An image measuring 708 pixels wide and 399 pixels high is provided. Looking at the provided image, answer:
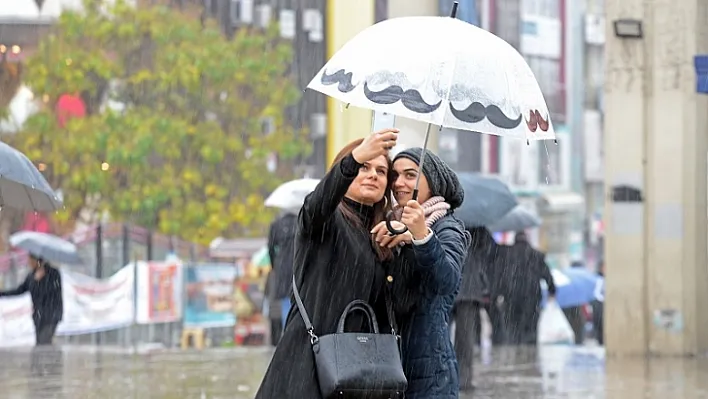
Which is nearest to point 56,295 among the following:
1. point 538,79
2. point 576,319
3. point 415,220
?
point 576,319

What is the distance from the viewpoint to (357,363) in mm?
5699

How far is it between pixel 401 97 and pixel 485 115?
15.3 inches

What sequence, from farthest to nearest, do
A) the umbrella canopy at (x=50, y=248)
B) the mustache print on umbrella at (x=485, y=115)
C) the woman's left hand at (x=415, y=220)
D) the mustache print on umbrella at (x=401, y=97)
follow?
the umbrella canopy at (x=50, y=248)
the mustache print on umbrella at (x=485, y=115)
the mustache print on umbrella at (x=401, y=97)
the woman's left hand at (x=415, y=220)

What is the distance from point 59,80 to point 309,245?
3530 cm

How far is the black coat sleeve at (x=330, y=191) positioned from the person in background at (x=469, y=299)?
24.1ft

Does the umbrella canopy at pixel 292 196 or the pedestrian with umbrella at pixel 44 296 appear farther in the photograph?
the pedestrian with umbrella at pixel 44 296

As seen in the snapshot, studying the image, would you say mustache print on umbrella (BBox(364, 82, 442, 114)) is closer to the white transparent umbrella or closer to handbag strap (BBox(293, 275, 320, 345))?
the white transparent umbrella

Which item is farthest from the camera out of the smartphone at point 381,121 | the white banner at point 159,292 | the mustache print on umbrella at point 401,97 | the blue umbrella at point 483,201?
the white banner at point 159,292

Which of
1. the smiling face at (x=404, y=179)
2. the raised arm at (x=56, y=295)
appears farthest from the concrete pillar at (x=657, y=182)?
the smiling face at (x=404, y=179)

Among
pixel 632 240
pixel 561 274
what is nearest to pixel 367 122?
pixel 561 274

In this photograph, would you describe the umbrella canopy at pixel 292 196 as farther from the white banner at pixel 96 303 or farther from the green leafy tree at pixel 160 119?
the green leafy tree at pixel 160 119

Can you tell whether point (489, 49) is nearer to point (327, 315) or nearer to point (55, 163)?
point (327, 315)

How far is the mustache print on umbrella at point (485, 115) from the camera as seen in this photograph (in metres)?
6.34

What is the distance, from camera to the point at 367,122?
27.9 meters
